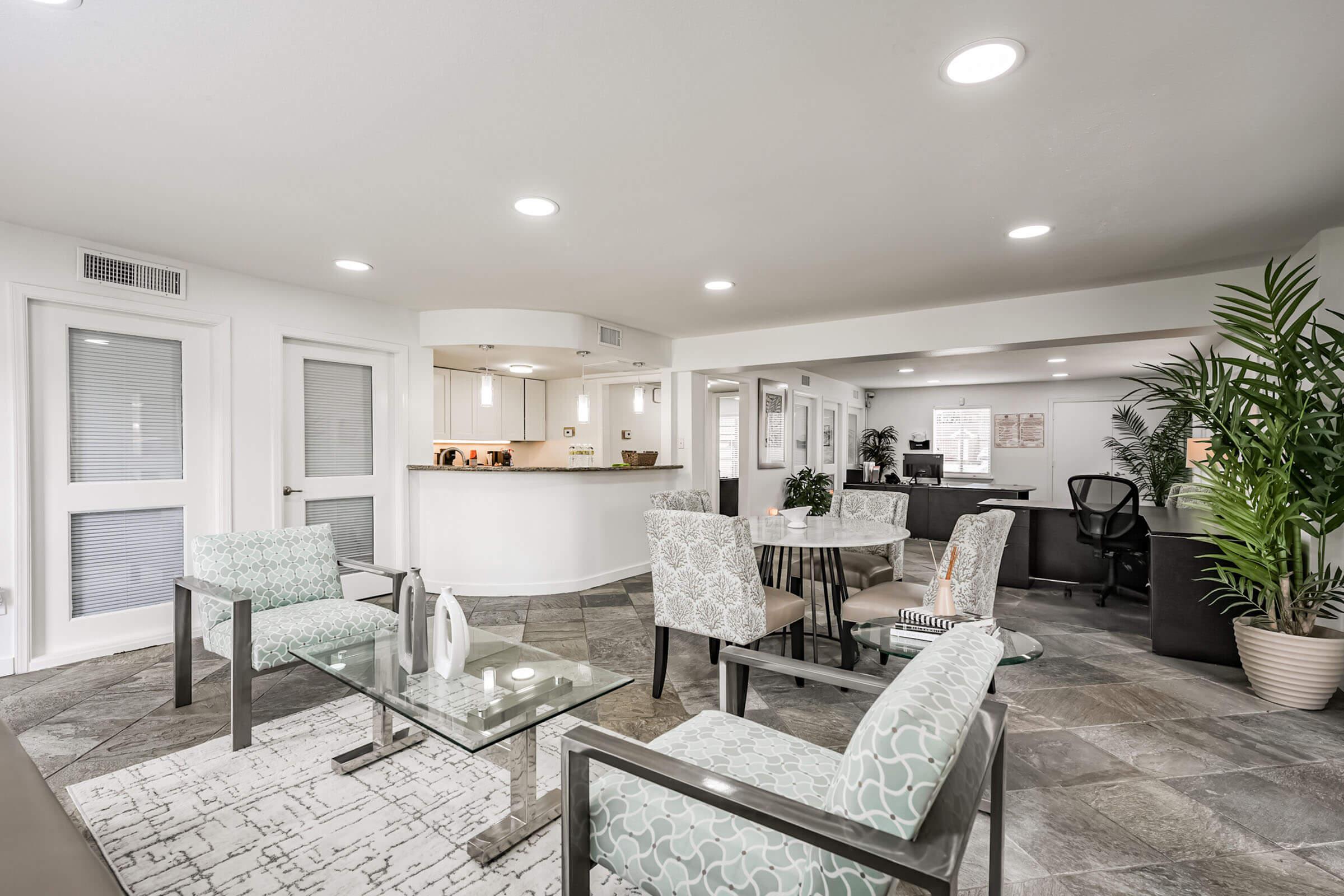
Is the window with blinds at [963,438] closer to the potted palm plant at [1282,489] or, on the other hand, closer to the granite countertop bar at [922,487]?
the granite countertop bar at [922,487]

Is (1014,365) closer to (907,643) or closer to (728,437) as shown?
(728,437)

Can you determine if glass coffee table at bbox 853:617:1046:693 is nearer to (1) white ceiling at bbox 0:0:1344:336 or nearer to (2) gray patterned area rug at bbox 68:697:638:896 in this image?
(2) gray patterned area rug at bbox 68:697:638:896

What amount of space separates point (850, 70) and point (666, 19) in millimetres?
588

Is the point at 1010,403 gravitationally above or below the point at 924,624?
above

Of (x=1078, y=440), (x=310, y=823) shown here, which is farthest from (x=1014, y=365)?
(x=310, y=823)

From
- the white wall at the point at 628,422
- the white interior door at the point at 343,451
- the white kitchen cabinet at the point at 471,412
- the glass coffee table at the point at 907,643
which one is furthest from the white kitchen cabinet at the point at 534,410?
the glass coffee table at the point at 907,643

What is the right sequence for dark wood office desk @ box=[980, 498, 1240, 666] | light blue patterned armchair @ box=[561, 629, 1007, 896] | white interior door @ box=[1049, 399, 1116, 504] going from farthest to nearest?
white interior door @ box=[1049, 399, 1116, 504]
dark wood office desk @ box=[980, 498, 1240, 666]
light blue patterned armchair @ box=[561, 629, 1007, 896]

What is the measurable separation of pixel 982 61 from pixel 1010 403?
375 inches

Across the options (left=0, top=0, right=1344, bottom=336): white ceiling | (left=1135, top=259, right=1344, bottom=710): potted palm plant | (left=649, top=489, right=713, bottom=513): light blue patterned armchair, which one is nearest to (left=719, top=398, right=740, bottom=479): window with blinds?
(left=649, top=489, right=713, bottom=513): light blue patterned armchair

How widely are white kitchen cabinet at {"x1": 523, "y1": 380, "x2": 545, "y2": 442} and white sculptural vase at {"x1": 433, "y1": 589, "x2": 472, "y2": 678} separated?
5799 mm

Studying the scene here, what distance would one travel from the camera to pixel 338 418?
4.64 metres

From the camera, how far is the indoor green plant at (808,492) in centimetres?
801

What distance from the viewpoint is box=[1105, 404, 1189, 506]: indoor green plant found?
6480 millimetres

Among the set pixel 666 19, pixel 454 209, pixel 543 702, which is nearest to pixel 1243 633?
pixel 543 702
